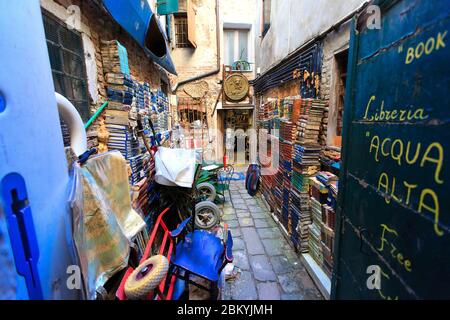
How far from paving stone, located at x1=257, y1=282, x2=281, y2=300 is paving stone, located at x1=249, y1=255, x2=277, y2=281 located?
11cm

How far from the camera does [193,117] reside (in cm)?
957

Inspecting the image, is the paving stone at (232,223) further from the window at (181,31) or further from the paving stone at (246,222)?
the window at (181,31)

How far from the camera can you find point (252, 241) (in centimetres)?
421

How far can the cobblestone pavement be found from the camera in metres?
2.95

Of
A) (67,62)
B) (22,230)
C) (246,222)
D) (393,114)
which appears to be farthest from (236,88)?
(22,230)

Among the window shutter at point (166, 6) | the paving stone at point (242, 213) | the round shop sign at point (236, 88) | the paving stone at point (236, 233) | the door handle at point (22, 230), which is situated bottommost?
the paving stone at point (242, 213)

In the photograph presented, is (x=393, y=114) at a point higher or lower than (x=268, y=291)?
higher

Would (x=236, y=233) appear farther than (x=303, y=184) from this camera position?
Yes

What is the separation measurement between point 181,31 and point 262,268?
9.48 metres

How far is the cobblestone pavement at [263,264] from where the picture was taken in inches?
116

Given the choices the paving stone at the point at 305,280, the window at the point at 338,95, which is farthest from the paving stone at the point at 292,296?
the window at the point at 338,95

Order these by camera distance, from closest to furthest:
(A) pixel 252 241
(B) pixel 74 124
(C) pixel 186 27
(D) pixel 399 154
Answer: (D) pixel 399 154, (B) pixel 74 124, (A) pixel 252 241, (C) pixel 186 27

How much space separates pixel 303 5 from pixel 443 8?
153 inches

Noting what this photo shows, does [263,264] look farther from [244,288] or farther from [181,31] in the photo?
[181,31]
